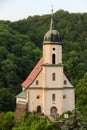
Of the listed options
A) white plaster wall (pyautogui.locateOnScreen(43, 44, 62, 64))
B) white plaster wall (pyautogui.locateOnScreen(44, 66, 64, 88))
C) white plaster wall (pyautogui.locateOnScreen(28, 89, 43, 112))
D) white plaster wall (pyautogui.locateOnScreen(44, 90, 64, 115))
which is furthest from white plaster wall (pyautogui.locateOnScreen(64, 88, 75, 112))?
white plaster wall (pyautogui.locateOnScreen(43, 44, 62, 64))

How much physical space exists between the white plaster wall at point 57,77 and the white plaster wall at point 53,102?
27.2 inches

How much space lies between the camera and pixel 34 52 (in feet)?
356

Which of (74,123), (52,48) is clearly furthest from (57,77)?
(74,123)

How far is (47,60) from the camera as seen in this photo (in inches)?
2165

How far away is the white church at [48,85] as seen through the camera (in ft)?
180

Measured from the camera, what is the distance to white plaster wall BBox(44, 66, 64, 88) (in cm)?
5503

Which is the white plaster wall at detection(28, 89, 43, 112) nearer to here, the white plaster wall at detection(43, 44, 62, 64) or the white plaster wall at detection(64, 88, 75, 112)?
the white plaster wall at detection(64, 88, 75, 112)

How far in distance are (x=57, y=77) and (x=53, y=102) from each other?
2.90 meters

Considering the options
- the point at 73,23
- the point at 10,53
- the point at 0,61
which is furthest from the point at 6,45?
the point at 73,23

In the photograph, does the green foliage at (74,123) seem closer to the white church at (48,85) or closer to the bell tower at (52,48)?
the white church at (48,85)

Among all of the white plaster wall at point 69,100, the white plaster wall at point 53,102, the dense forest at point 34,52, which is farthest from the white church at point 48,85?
the dense forest at point 34,52

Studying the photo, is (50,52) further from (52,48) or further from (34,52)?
(34,52)

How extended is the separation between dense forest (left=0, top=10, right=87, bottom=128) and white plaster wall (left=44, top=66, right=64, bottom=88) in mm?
5171

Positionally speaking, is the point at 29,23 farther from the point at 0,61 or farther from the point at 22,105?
the point at 22,105
